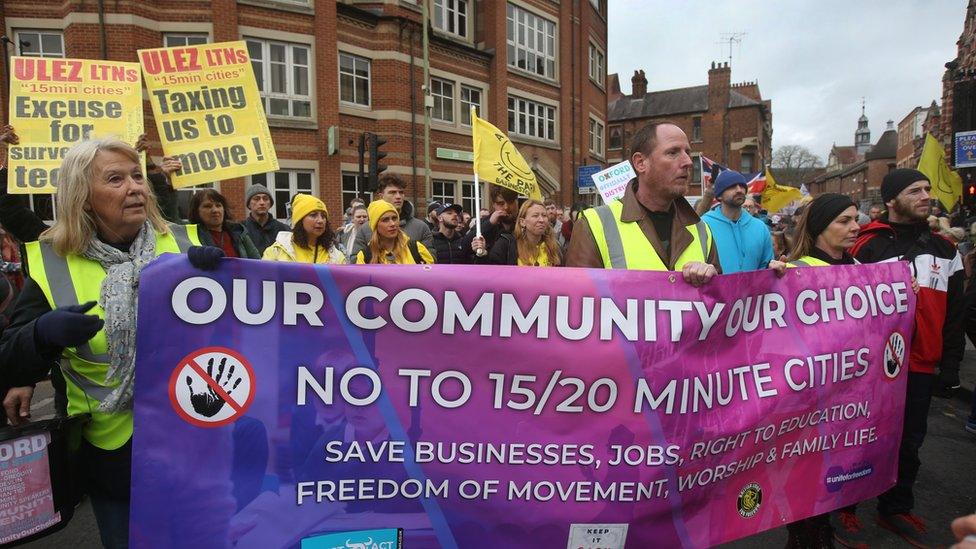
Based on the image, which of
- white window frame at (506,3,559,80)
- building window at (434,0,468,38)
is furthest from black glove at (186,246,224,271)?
white window frame at (506,3,559,80)

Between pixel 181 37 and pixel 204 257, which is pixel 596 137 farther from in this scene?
pixel 204 257

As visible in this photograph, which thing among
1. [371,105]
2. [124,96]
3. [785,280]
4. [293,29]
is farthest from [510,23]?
[785,280]

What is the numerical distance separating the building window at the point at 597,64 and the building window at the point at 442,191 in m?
12.2

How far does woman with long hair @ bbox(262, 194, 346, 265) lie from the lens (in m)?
4.31

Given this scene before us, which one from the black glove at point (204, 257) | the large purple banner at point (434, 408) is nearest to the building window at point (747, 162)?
the large purple banner at point (434, 408)

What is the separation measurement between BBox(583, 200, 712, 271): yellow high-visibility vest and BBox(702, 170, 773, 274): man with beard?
5.05ft

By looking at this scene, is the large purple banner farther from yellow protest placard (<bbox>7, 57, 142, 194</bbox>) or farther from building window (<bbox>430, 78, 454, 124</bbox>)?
building window (<bbox>430, 78, 454, 124</bbox>)

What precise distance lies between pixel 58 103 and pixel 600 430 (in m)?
4.64

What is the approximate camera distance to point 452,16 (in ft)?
72.9

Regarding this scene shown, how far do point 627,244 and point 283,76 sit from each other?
1706cm

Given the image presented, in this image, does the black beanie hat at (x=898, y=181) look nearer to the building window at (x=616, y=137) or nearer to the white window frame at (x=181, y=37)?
the white window frame at (x=181, y=37)

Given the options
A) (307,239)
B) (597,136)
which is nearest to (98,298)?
(307,239)

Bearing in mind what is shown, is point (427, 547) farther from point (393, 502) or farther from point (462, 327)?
point (462, 327)

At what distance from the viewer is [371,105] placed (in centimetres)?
1908
